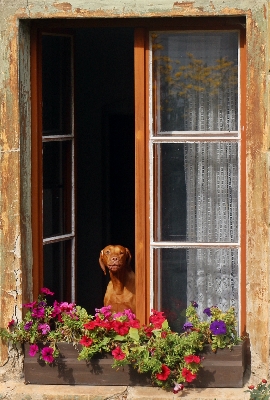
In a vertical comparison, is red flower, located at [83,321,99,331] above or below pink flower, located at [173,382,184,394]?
above

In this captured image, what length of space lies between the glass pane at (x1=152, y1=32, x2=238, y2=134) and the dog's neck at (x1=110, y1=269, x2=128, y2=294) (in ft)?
3.36

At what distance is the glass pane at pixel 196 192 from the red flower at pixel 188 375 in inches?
29.6

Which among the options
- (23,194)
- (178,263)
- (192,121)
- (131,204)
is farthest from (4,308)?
(131,204)

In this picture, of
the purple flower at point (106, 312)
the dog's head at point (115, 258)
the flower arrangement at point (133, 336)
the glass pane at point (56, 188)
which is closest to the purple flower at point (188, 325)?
the flower arrangement at point (133, 336)

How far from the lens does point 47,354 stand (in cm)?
525

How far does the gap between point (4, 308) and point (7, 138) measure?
955 millimetres

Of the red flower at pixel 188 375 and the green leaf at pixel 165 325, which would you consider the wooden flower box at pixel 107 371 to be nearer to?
the red flower at pixel 188 375

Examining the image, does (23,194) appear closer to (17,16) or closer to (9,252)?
(9,252)

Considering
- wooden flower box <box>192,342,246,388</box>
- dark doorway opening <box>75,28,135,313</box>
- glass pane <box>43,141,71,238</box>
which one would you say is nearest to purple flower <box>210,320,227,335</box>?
wooden flower box <box>192,342,246,388</box>

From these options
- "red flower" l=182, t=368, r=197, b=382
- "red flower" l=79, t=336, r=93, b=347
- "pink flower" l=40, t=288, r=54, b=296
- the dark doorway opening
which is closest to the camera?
"red flower" l=182, t=368, r=197, b=382

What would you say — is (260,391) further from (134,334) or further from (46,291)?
(46,291)

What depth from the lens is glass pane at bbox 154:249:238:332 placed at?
5.39 m

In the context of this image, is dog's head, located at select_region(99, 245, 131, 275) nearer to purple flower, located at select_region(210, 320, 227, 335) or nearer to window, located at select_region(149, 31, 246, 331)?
window, located at select_region(149, 31, 246, 331)

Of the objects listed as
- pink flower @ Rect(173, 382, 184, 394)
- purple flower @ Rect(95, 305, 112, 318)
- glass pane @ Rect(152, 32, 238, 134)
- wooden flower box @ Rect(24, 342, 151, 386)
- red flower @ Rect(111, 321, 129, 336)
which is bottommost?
pink flower @ Rect(173, 382, 184, 394)
